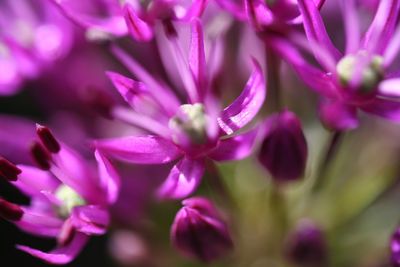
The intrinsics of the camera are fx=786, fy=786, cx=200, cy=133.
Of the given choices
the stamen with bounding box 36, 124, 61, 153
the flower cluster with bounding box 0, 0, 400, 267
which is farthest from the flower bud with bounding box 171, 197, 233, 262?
the stamen with bounding box 36, 124, 61, 153

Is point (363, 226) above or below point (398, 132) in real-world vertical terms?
below

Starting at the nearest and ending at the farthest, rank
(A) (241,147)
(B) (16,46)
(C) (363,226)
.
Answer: (A) (241,147) → (B) (16,46) → (C) (363,226)

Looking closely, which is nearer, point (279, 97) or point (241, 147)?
point (241, 147)

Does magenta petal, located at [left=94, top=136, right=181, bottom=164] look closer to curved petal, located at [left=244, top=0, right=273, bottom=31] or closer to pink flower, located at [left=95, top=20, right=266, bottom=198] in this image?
pink flower, located at [left=95, top=20, right=266, bottom=198]

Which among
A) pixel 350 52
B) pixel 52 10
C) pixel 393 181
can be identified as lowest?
pixel 393 181

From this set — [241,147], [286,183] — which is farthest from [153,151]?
[286,183]

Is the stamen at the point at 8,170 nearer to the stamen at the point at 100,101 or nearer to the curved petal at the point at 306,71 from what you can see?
the stamen at the point at 100,101

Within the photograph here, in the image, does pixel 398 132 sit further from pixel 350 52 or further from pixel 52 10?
pixel 52 10

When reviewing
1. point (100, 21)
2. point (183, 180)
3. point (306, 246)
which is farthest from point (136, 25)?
point (306, 246)

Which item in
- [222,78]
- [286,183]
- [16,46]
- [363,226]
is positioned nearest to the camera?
[286,183]

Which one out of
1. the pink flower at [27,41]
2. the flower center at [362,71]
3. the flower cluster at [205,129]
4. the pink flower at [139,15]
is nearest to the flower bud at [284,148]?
the flower cluster at [205,129]
